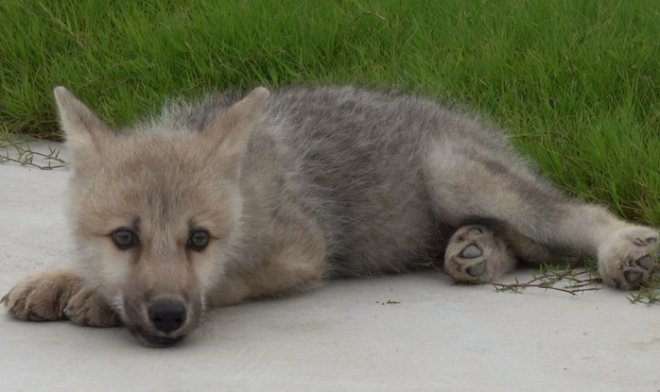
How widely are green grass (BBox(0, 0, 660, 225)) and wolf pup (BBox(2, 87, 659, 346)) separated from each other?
70 cm

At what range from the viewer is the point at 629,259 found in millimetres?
5129

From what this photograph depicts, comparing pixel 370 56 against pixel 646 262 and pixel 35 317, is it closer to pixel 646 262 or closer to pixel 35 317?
pixel 646 262

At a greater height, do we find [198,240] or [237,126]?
[237,126]

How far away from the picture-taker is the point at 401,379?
13.3 feet

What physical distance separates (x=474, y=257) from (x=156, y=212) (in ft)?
5.10

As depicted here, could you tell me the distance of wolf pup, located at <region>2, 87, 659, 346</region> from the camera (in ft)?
14.6

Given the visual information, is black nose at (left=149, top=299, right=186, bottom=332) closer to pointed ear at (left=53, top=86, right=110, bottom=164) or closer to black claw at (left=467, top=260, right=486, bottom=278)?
pointed ear at (left=53, top=86, right=110, bottom=164)

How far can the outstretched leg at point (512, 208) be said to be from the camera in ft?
17.9

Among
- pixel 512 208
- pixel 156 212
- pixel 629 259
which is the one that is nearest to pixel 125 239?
pixel 156 212

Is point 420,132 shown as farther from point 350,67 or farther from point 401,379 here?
point 401,379

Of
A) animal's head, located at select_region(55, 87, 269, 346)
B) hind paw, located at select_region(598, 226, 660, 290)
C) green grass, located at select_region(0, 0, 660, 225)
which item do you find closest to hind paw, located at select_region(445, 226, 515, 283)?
hind paw, located at select_region(598, 226, 660, 290)

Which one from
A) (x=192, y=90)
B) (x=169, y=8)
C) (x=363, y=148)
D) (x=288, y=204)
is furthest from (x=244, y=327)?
(x=169, y=8)

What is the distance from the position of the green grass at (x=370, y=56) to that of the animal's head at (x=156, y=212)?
2057mm

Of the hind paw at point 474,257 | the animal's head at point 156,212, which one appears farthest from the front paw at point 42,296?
the hind paw at point 474,257
